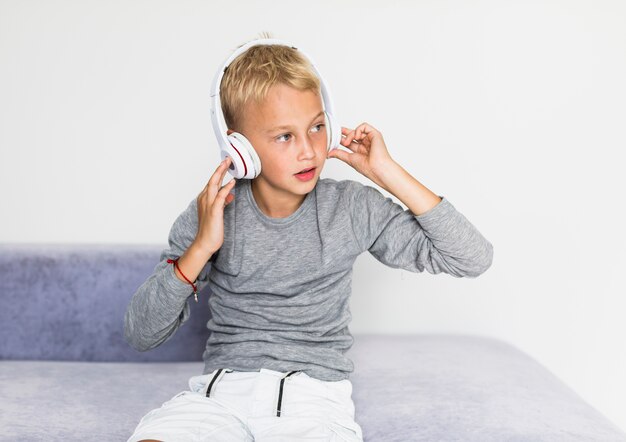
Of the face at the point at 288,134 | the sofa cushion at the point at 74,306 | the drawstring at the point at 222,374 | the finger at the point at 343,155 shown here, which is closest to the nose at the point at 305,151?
the face at the point at 288,134

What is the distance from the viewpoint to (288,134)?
146 cm

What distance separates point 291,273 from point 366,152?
28cm

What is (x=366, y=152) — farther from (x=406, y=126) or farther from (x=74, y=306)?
(x=74, y=306)

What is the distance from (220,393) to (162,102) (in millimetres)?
934

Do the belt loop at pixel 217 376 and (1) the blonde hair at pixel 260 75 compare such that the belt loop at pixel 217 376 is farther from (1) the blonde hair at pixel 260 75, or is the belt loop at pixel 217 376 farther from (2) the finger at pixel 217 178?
(1) the blonde hair at pixel 260 75

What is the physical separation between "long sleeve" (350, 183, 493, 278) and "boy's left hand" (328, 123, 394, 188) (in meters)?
0.05

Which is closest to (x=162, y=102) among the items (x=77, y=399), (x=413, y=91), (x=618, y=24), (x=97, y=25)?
(x=97, y=25)

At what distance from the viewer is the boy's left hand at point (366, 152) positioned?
150 cm

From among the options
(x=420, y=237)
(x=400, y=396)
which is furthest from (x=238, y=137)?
(x=400, y=396)

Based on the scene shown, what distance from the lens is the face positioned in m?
1.44

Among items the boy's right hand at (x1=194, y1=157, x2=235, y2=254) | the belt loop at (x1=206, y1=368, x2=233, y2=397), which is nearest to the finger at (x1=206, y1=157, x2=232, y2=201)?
the boy's right hand at (x1=194, y1=157, x2=235, y2=254)

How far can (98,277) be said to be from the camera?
2016 mm

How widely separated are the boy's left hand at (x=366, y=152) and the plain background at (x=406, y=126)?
50cm

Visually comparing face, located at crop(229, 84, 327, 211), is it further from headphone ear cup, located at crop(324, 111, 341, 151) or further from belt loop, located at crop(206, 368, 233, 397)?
belt loop, located at crop(206, 368, 233, 397)
